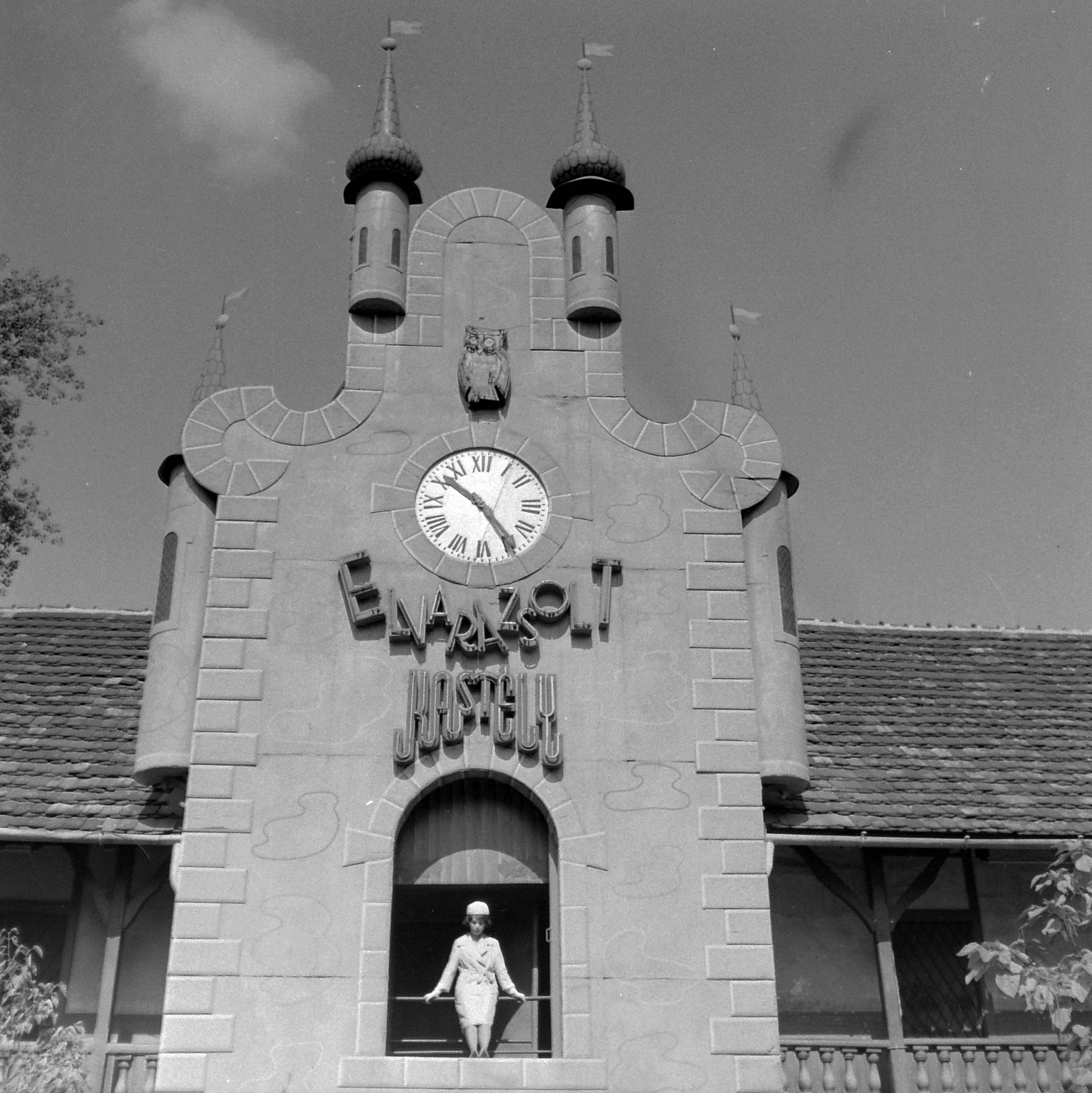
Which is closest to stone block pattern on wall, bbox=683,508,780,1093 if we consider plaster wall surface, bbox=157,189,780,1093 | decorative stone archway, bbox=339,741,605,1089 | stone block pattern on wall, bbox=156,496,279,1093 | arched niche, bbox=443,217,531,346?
plaster wall surface, bbox=157,189,780,1093

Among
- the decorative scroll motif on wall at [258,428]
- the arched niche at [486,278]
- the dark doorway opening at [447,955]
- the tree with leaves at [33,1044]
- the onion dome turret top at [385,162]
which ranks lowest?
the tree with leaves at [33,1044]

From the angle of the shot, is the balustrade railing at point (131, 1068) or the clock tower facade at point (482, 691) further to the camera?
the balustrade railing at point (131, 1068)

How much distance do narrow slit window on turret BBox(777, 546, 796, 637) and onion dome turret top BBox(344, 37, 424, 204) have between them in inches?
222

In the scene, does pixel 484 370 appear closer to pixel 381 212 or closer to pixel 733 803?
pixel 381 212

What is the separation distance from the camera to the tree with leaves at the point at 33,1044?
1255cm

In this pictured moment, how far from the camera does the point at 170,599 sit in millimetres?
15125

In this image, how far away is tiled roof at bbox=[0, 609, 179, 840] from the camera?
1536cm

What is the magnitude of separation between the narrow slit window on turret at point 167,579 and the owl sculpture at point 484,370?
131 inches

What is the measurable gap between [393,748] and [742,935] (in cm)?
357

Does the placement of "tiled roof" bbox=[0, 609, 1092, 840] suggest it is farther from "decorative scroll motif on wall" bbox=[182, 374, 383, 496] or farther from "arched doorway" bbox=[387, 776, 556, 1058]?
"decorative scroll motif on wall" bbox=[182, 374, 383, 496]

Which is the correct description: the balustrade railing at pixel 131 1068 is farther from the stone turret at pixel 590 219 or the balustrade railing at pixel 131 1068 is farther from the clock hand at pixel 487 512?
the stone turret at pixel 590 219

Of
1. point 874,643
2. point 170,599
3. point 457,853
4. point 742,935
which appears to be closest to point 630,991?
point 742,935

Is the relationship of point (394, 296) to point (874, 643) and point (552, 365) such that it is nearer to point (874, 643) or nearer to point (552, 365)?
point (552, 365)

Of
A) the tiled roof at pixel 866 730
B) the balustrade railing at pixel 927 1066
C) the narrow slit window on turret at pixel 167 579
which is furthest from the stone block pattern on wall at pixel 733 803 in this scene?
the narrow slit window on turret at pixel 167 579
